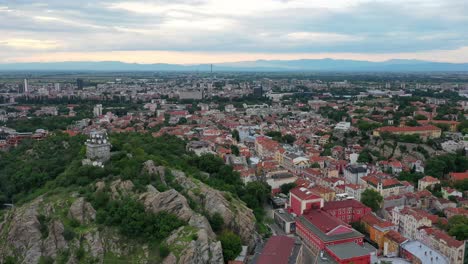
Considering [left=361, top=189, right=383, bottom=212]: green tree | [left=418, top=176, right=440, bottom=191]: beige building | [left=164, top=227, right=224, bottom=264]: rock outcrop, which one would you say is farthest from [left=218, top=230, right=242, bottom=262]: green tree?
[left=418, top=176, right=440, bottom=191]: beige building

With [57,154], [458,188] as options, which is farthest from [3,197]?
[458,188]

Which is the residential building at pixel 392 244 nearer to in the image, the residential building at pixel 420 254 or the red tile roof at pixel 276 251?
the residential building at pixel 420 254

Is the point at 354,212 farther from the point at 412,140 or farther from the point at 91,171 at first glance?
the point at 412,140

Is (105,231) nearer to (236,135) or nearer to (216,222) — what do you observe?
(216,222)

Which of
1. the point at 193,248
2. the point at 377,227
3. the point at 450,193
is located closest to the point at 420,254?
the point at 377,227

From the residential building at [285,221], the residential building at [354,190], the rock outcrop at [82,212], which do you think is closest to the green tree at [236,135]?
the residential building at [354,190]

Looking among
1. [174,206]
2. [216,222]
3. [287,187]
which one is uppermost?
[174,206]
